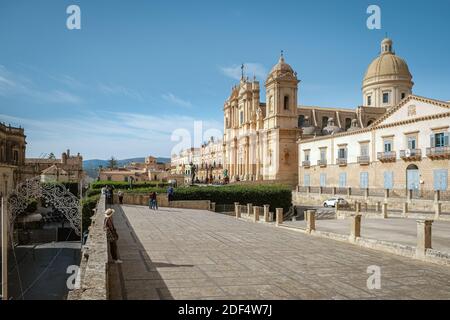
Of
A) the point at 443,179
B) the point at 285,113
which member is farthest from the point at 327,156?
the point at 443,179

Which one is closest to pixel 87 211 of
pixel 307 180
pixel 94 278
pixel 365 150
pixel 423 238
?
pixel 423 238

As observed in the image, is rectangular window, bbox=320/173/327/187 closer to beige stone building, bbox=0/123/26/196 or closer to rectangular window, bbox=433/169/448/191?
rectangular window, bbox=433/169/448/191

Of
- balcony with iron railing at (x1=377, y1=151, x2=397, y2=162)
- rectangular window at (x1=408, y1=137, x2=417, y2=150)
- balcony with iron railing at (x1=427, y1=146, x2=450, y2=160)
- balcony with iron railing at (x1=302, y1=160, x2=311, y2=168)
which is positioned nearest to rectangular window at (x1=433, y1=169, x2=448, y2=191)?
balcony with iron railing at (x1=427, y1=146, x2=450, y2=160)

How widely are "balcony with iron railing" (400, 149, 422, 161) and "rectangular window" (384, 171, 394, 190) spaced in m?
1.98

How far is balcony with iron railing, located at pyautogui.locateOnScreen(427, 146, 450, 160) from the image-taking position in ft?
96.9

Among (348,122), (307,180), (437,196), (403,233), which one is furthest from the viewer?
(348,122)

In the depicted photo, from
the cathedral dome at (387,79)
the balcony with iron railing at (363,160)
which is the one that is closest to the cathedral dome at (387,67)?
the cathedral dome at (387,79)

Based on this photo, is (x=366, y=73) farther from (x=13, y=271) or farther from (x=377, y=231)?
(x=13, y=271)

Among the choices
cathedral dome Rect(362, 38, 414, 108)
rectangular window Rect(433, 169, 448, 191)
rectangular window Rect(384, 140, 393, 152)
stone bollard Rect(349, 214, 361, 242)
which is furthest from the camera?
cathedral dome Rect(362, 38, 414, 108)

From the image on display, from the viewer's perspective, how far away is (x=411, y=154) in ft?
107

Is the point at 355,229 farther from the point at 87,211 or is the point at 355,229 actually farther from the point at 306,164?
the point at 306,164

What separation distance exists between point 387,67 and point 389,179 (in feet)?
85.6

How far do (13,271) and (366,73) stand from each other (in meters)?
50.7
